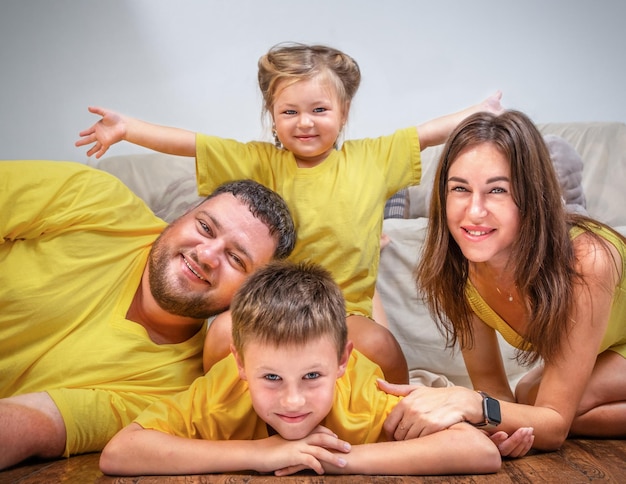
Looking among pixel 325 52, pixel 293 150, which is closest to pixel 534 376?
pixel 293 150

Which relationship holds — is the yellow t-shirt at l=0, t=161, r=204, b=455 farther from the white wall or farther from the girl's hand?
the white wall

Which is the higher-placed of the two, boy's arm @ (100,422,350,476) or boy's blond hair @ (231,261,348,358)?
boy's blond hair @ (231,261,348,358)

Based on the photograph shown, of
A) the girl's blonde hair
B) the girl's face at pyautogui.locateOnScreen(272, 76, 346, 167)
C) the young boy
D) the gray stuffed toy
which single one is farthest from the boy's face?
the gray stuffed toy

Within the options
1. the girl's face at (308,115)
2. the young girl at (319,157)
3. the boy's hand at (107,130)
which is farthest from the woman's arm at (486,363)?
the boy's hand at (107,130)

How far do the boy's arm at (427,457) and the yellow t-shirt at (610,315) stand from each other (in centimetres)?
35

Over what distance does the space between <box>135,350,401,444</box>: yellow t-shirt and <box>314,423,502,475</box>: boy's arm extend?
0.31 feet

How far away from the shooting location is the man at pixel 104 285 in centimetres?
167

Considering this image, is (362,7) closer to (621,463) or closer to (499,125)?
(499,125)

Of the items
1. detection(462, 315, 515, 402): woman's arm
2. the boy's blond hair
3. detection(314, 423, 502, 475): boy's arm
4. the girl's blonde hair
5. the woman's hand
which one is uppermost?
the girl's blonde hair

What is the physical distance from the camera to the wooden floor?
137cm

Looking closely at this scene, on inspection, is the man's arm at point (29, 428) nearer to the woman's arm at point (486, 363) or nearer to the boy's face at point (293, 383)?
the boy's face at point (293, 383)

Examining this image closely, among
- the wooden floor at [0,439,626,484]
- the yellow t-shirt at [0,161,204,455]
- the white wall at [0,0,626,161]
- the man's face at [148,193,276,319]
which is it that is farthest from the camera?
the white wall at [0,0,626,161]

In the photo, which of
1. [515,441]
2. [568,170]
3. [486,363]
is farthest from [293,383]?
[568,170]

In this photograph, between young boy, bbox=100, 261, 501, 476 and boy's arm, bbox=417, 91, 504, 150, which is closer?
young boy, bbox=100, 261, 501, 476
